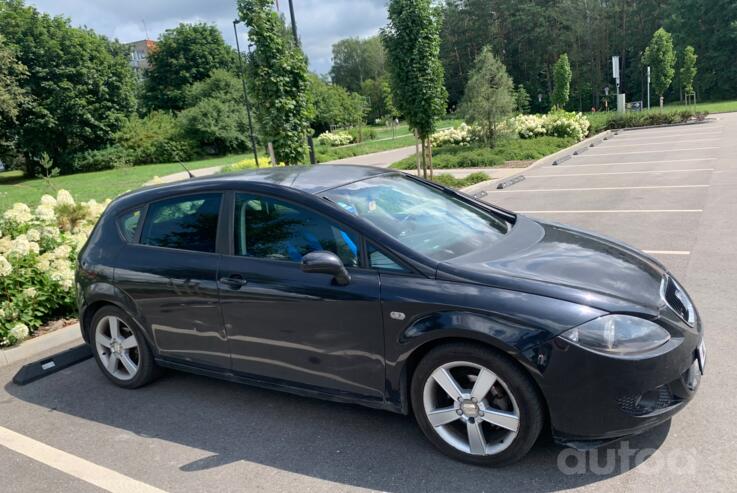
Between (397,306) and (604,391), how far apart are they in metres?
1.12

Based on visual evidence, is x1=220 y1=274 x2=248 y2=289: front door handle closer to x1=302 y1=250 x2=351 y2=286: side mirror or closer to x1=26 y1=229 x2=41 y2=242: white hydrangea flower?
x1=302 y1=250 x2=351 y2=286: side mirror

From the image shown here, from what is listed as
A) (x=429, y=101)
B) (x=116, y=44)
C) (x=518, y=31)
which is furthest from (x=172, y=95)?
(x=429, y=101)

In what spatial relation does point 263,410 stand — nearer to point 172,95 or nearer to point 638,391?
point 638,391

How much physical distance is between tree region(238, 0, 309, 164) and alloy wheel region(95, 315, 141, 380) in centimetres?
637

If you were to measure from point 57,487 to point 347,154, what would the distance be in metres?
28.5

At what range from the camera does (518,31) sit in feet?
234

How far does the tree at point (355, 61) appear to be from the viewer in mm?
100562

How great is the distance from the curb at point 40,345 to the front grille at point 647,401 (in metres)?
5.04

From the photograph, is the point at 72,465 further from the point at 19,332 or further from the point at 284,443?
the point at 19,332

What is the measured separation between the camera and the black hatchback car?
2689 millimetres

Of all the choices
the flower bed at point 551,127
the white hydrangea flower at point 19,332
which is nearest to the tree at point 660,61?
the flower bed at point 551,127

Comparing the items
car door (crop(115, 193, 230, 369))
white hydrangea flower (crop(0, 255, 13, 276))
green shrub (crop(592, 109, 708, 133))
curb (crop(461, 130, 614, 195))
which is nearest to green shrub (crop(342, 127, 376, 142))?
green shrub (crop(592, 109, 708, 133))

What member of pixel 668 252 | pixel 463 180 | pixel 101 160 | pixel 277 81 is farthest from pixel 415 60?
pixel 101 160

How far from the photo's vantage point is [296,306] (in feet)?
10.9
